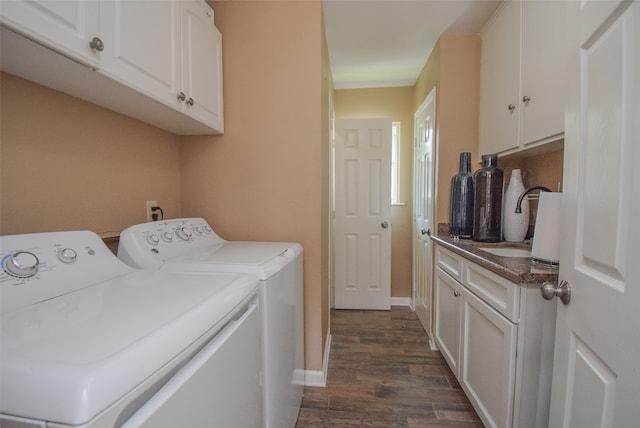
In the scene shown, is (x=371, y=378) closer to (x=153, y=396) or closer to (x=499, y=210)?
(x=499, y=210)

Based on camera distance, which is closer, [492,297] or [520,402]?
[520,402]

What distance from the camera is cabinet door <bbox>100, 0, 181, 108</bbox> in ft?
2.92

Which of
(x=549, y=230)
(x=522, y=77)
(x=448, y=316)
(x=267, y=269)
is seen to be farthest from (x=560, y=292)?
(x=522, y=77)

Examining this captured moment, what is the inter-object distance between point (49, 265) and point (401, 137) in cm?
297

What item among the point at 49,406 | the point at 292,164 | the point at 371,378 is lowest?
the point at 371,378

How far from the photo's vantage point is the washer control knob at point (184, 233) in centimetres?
133

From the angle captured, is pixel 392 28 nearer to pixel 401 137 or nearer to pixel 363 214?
pixel 401 137

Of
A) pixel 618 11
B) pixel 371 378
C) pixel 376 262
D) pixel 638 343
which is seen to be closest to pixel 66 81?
pixel 618 11

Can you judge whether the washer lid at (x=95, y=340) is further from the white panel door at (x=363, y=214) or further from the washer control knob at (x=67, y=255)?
the white panel door at (x=363, y=214)

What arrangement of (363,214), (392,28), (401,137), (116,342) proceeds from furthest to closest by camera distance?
(401,137), (363,214), (392,28), (116,342)

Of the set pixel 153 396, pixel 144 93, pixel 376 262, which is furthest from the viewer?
pixel 376 262

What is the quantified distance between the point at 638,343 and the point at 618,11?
692 millimetres

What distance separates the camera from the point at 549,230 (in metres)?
1.06

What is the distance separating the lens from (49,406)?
1.20 ft
